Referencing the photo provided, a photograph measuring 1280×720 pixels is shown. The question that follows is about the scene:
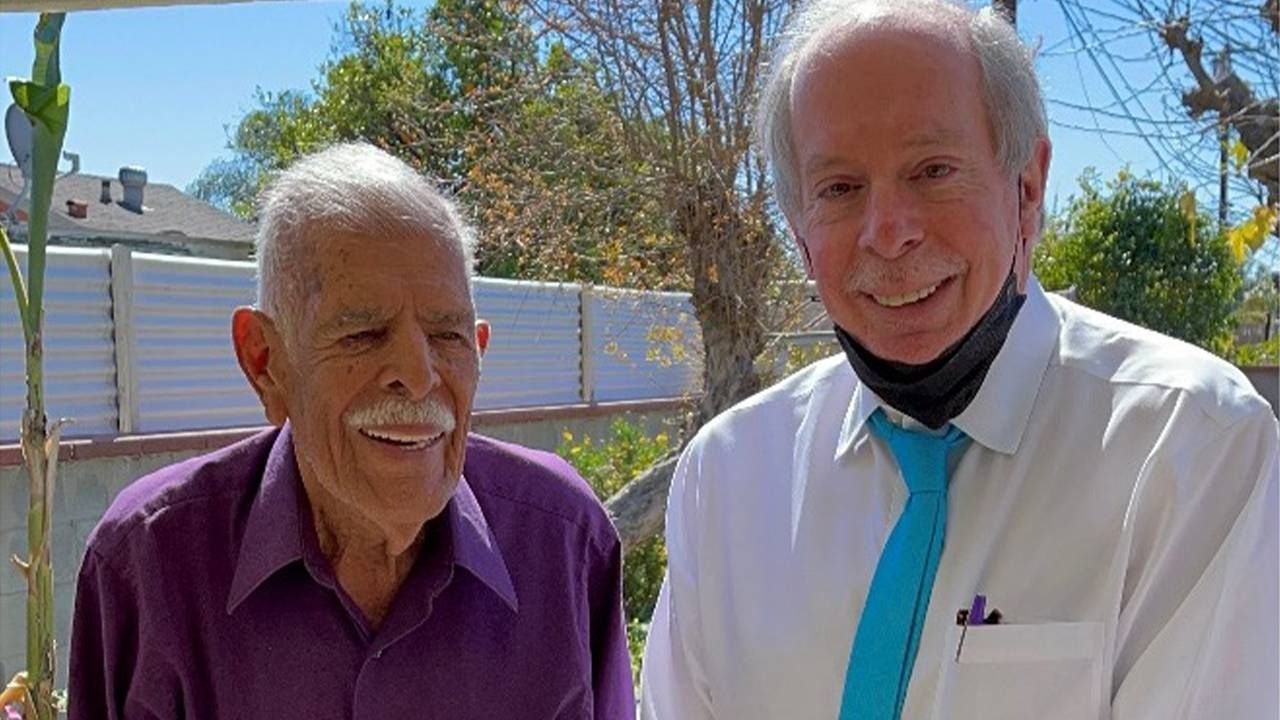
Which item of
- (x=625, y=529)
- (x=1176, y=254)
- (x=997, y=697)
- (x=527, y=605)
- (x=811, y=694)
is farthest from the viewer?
(x=1176, y=254)

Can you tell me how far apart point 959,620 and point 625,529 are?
310 cm

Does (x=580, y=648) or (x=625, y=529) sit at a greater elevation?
(x=580, y=648)

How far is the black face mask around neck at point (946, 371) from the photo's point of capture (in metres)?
1.40

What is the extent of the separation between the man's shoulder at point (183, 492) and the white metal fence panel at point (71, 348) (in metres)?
3.86

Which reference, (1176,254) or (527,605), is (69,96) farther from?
(1176,254)

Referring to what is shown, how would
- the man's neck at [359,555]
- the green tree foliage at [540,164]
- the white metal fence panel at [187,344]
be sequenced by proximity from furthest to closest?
the white metal fence panel at [187,344] → the green tree foliage at [540,164] → the man's neck at [359,555]

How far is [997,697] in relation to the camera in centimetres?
133

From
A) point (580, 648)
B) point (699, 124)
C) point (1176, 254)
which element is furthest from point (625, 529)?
point (1176, 254)

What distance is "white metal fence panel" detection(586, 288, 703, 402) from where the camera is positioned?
5.41 metres

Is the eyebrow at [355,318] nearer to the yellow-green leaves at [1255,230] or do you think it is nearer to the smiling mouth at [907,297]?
the smiling mouth at [907,297]

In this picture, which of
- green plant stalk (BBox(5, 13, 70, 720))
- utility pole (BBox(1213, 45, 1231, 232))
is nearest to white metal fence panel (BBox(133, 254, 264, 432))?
green plant stalk (BBox(5, 13, 70, 720))

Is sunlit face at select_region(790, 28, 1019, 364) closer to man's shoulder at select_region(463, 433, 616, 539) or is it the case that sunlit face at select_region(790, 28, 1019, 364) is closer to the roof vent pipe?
man's shoulder at select_region(463, 433, 616, 539)

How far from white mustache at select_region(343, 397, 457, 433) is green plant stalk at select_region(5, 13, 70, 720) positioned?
823 mm

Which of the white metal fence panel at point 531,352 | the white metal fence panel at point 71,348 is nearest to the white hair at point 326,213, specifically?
the white metal fence panel at point 71,348
